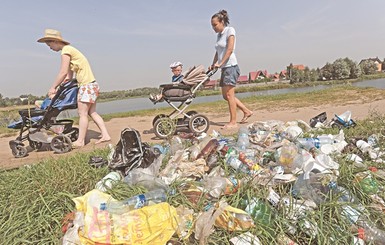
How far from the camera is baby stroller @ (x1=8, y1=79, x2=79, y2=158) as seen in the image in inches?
144

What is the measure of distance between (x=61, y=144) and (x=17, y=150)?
660 millimetres

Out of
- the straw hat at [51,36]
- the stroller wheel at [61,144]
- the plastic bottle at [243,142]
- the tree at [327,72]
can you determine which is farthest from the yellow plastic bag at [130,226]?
the tree at [327,72]

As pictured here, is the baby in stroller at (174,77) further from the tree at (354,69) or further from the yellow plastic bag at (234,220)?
the tree at (354,69)

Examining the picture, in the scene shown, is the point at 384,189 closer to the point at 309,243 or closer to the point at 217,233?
the point at 309,243

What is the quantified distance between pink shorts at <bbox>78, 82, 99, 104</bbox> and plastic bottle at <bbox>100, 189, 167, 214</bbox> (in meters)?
2.66

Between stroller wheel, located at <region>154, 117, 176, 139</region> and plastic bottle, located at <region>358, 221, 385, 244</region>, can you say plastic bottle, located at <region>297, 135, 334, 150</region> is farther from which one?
stroller wheel, located at <region>154, 117, 176, 139</region>

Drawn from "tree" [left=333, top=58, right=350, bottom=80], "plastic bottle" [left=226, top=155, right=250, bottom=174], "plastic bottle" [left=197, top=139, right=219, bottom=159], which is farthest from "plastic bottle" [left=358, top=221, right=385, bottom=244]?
"tree" [left=333, top=58, right=350, bottom=80]

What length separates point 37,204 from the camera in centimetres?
174

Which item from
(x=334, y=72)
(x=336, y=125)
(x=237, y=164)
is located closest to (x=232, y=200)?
(x=237, y=164)

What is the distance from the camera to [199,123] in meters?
4.43

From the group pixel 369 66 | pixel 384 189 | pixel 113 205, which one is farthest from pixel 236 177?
pixel 369 66

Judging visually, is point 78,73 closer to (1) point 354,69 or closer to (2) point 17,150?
(2) point 17,150

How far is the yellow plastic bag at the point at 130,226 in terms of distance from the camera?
1376 mm

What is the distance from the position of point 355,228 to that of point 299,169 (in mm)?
602
